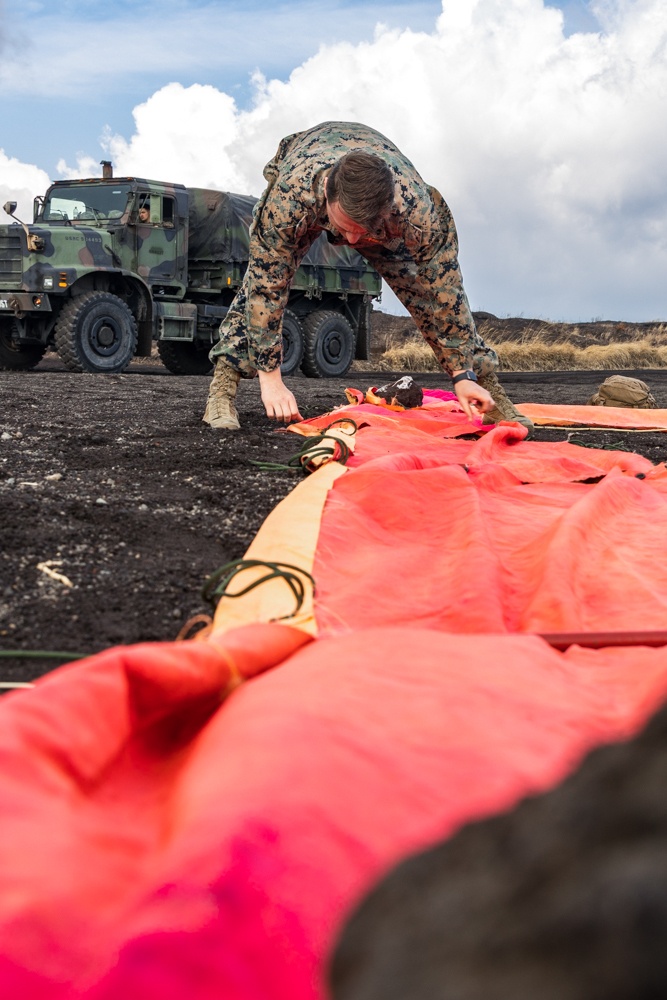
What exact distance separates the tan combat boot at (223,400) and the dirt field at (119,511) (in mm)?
74

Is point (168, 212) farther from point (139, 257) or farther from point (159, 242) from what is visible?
point (139, 257)

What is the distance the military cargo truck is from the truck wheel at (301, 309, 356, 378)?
0.01 meters

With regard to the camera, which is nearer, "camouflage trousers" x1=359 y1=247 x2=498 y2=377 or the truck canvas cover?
"camouflage trousers" x1=359 y1=247 x2=498 y2=377

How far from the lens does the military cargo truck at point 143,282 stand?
9.47m

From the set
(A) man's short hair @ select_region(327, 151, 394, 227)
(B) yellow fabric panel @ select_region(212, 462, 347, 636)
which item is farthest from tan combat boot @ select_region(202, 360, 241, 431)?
(B) yellow fabric panel @ select_region(212, 462, 347, 636)

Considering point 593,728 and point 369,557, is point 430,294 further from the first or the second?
point 593,728

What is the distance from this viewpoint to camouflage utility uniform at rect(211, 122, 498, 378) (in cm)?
392

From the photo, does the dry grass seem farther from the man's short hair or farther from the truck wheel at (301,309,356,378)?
Result: the man's short hair

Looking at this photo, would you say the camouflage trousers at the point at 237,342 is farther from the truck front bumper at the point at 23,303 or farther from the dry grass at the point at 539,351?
the dry grass at the point at 539,351

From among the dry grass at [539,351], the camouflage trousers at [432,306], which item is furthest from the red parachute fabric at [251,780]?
the dry grass at [539,351]

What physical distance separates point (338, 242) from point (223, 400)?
1072 mm

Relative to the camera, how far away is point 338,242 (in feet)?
13.3

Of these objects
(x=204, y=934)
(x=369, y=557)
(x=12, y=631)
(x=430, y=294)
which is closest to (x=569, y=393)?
(x=430, y=294)

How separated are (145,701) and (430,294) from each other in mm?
3547
